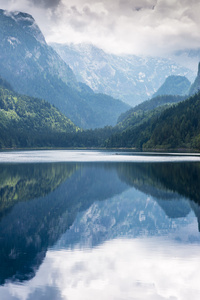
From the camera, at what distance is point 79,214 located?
45.8 metres

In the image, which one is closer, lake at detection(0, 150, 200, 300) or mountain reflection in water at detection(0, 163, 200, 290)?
lake at detection(0, 150, 200, 300)

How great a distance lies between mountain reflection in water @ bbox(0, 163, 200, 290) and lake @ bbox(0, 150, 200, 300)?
0.09 metres

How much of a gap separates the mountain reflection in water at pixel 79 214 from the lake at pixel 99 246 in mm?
94

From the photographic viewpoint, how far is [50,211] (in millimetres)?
46688

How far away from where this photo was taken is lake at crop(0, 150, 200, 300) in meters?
23.2

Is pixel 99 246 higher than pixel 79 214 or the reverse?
the reverse

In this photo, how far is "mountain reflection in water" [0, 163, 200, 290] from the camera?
102 ft

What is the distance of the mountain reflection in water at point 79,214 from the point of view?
31.0 metres

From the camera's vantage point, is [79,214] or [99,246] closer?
[99,246]

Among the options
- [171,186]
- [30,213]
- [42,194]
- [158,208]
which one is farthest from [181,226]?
[171,186]

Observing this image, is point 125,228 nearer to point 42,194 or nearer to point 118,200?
point 118,200

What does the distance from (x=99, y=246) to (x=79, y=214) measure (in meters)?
14.2

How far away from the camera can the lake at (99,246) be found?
23.2m

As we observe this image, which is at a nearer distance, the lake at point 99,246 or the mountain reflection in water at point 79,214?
the lake at point 99,246
